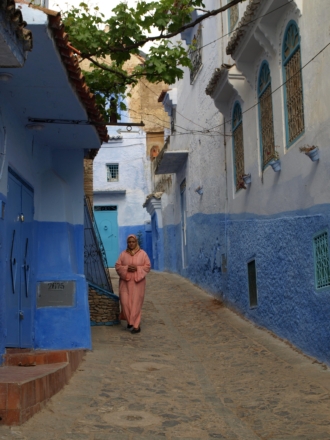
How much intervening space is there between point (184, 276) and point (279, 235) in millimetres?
9449

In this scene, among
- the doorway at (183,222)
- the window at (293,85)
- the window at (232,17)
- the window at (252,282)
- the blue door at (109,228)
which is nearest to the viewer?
the window at (293,85)

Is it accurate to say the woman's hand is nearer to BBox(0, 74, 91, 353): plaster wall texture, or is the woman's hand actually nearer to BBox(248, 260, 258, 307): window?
BBox(0, 74, 91, 353): plaster wall texture

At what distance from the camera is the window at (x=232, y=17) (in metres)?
11.9

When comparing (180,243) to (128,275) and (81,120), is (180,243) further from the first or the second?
(81,120)

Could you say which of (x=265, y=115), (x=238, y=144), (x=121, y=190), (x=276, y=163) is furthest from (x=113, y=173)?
(x=276, y=163)

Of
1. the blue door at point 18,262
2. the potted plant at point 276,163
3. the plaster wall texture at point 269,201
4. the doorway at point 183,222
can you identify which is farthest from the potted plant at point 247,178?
the doorway at point 183,222

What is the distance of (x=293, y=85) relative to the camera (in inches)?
336

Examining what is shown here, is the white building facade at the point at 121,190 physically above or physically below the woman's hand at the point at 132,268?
above

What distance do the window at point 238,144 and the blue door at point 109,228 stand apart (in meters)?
16.9

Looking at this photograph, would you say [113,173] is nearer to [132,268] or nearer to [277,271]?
[132,268]

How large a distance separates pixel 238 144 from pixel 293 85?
3.38 metres

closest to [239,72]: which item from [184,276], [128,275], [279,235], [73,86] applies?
[279,235]

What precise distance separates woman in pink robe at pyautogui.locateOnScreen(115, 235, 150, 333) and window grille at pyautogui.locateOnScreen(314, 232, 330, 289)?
Result: 3.74 m

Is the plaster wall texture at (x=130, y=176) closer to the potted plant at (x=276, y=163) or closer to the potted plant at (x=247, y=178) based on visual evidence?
the potted plant at (x=247, y=178)
